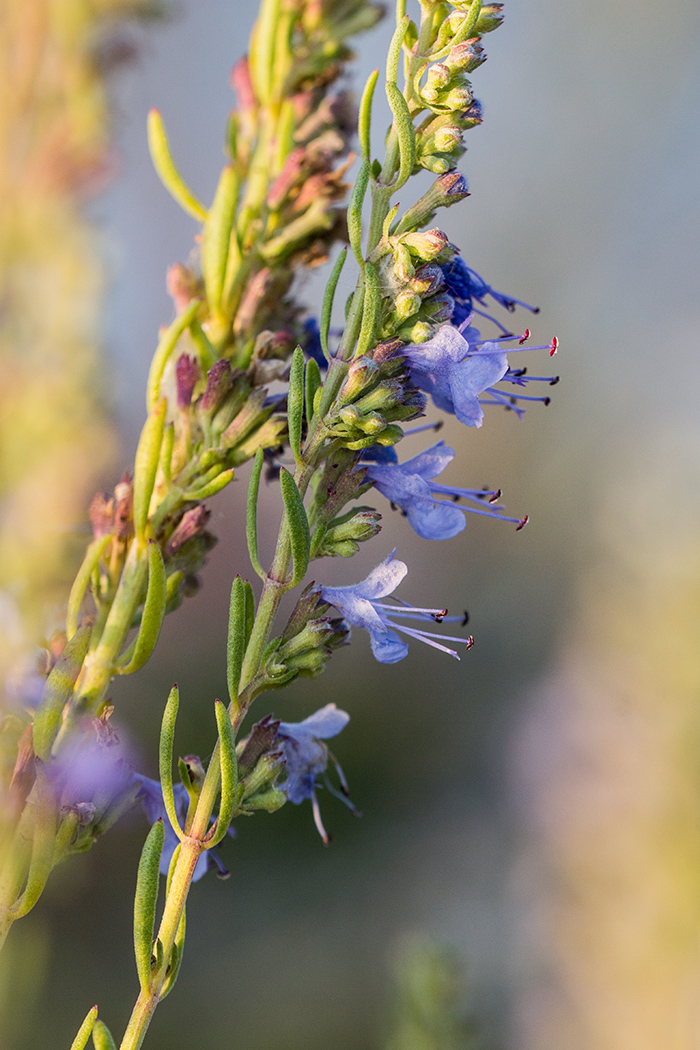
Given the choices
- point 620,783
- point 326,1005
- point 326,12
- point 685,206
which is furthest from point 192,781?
point 685,206

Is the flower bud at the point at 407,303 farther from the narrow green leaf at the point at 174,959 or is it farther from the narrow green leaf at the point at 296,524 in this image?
the narrow green leaf at the point at 174,959

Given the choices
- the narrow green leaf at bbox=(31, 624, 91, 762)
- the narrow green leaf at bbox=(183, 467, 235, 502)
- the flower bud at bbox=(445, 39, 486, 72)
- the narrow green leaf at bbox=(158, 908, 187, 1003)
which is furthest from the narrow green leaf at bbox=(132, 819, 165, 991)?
the flower bud at bbox=(445, 39, 486, 72)

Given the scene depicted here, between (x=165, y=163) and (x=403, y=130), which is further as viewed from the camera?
(x=165, y=163)

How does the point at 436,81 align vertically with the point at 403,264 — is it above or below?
above

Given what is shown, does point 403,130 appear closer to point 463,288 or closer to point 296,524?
point 463,288

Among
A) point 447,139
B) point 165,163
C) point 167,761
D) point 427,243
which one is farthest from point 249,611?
point 165,163

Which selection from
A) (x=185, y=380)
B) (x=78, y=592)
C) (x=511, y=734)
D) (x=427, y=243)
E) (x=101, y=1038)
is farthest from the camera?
(x=511, y=734)

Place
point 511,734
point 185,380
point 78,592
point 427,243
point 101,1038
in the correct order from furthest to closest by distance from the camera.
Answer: point 511,734 < point 185,380 < point 78,592 < point 427,243 < point 101,1038

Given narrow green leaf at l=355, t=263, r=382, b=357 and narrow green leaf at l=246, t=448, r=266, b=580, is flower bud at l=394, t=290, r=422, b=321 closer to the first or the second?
narrow green leaf at l=355, t=263, r=382, b=357
